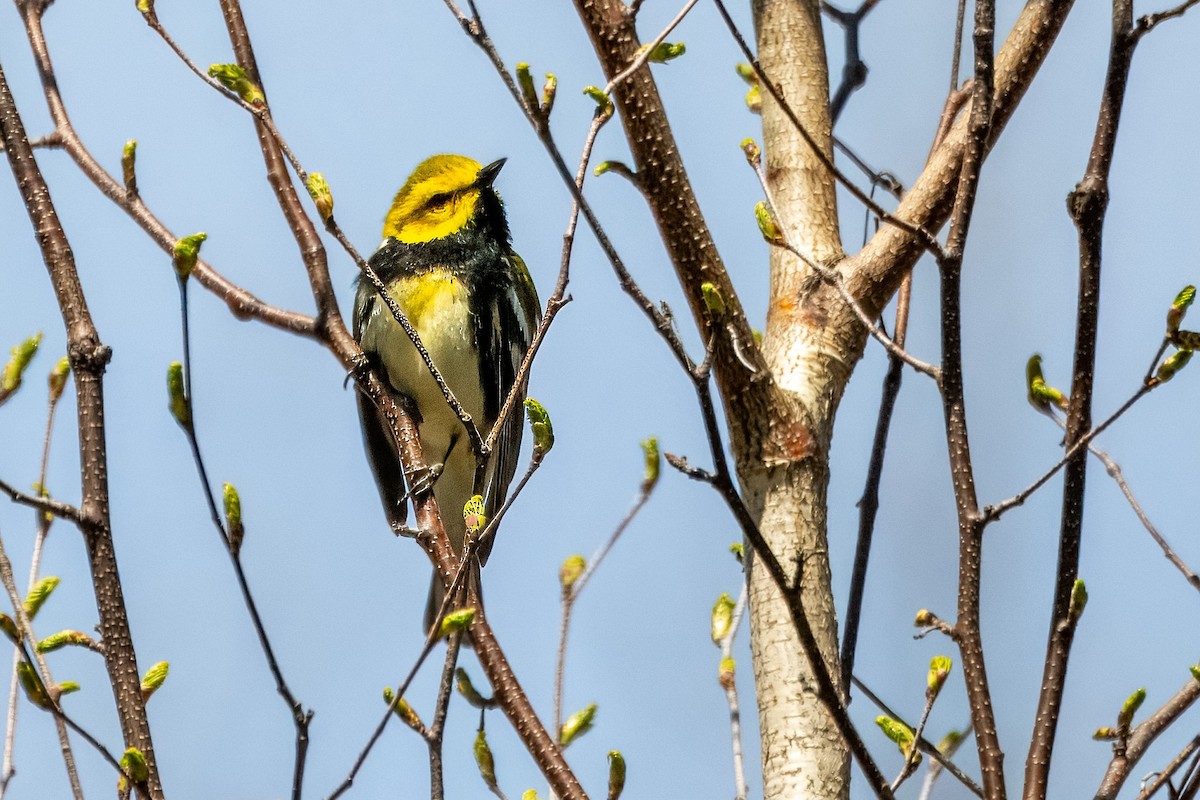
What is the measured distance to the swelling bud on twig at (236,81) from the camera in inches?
97.7

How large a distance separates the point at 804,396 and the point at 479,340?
5.94 ft

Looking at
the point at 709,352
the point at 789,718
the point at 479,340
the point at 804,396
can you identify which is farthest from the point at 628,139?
the point at 479,340

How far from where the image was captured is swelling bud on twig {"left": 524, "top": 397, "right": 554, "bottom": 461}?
2.29 metres

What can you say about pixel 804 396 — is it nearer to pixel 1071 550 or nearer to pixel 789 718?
pixel 789 718

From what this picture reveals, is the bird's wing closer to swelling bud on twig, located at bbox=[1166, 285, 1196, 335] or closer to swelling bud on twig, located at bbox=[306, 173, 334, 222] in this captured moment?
swelling bud on twig, located at bbox=[306, 173, 334, 222]

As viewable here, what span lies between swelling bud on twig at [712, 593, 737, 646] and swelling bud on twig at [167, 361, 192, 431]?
4.34 feet

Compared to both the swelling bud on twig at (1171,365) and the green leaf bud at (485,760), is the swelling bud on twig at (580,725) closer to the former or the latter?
the green leaf bud at (485,760)

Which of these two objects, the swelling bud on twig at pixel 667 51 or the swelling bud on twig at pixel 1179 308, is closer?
the swelling bud on twig at pixel 1179 308

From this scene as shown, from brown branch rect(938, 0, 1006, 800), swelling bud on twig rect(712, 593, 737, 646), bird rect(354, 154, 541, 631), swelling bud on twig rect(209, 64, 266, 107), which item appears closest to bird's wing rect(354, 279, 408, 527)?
bird rect(354, 154, 541, 631)

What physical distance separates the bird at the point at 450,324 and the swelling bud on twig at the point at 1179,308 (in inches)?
90.9

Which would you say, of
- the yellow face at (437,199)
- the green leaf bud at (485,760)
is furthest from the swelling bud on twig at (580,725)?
the yellow face at (437,199)

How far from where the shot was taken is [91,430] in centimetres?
214

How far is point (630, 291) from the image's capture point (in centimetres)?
214

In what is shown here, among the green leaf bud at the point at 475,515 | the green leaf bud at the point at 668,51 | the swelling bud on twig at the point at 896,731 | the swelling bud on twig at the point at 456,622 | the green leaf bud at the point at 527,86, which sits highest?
the green leaf bud at the point at 668,51
